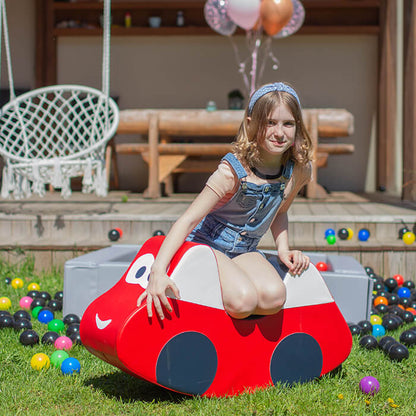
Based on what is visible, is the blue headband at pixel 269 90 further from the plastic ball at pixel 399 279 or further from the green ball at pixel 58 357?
the plastic ball at pixel 399 279

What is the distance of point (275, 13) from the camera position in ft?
19.6

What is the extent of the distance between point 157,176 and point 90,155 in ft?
5.49

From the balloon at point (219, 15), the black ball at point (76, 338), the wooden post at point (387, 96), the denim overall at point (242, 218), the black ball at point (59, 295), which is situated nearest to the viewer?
the denim overall at point (242, 218)

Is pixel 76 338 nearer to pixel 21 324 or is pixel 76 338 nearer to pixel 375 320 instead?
pixel 21 324

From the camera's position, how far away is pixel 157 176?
586cm

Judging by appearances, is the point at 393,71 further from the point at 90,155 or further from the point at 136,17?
the point at 90,155

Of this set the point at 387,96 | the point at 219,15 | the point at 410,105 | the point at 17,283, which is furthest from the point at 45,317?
the point at 387,96

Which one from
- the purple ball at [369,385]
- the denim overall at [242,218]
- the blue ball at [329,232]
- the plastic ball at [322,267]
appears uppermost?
the denim overall at [242,218]

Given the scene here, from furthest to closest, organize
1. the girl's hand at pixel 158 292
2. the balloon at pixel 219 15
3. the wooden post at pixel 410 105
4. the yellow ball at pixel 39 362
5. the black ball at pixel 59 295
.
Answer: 1. the balloon at pixel 219 15
2. the wooden post at pixel 410 105
3. the black ball at pixel 59 295
4. the yellow ball at pixel 39 362
5. the girl's hand at pixel 158 292

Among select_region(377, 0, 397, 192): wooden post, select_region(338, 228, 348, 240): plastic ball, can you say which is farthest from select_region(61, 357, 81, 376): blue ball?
select_region(377, 0, 397, 192): wooden post

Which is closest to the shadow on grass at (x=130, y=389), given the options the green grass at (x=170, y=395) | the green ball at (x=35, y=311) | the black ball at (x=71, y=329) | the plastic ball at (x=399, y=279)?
the green grass at (x=170, y=395)

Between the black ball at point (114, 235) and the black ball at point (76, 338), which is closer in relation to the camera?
the black ball at point (76, 338)

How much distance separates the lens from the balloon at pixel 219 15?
20.9ft

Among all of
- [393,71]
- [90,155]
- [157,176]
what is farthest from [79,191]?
[393,71]
